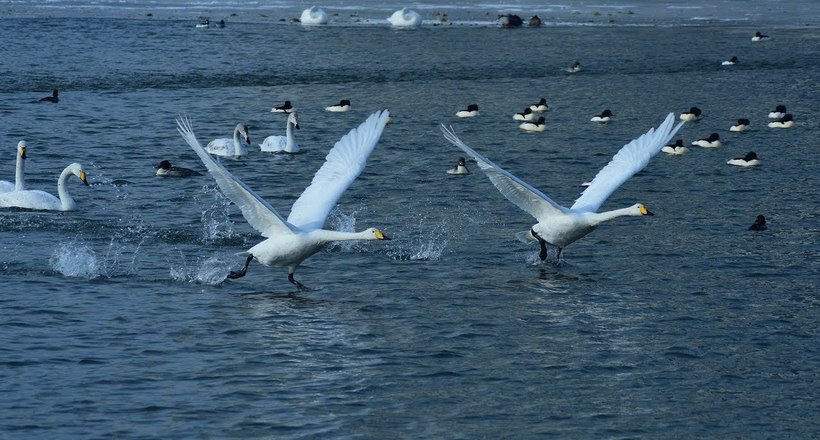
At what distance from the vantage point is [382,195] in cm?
2538

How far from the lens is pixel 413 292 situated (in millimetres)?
18531

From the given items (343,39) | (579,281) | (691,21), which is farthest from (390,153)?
(691,21)

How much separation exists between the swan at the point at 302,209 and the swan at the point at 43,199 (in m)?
5.62

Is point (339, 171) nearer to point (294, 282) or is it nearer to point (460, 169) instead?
point (294, 282)

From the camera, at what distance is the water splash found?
19078mm

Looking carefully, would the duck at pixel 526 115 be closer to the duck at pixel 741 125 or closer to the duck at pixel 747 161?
the duck at pixel 741 125

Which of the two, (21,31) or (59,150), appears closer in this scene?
(59,150)

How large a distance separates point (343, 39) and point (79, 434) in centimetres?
3967

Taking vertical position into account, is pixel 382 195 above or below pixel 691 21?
below

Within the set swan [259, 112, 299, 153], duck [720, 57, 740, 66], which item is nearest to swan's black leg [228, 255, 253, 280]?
swan [259, 112, 299, 153]

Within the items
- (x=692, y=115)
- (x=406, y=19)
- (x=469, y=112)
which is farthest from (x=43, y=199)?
(x=406, y=19)

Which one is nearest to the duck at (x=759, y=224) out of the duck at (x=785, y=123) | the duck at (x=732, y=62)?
the duck at (x=785, y=123)

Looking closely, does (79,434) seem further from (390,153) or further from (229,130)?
(229,130)

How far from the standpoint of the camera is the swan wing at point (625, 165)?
66.6 feet
